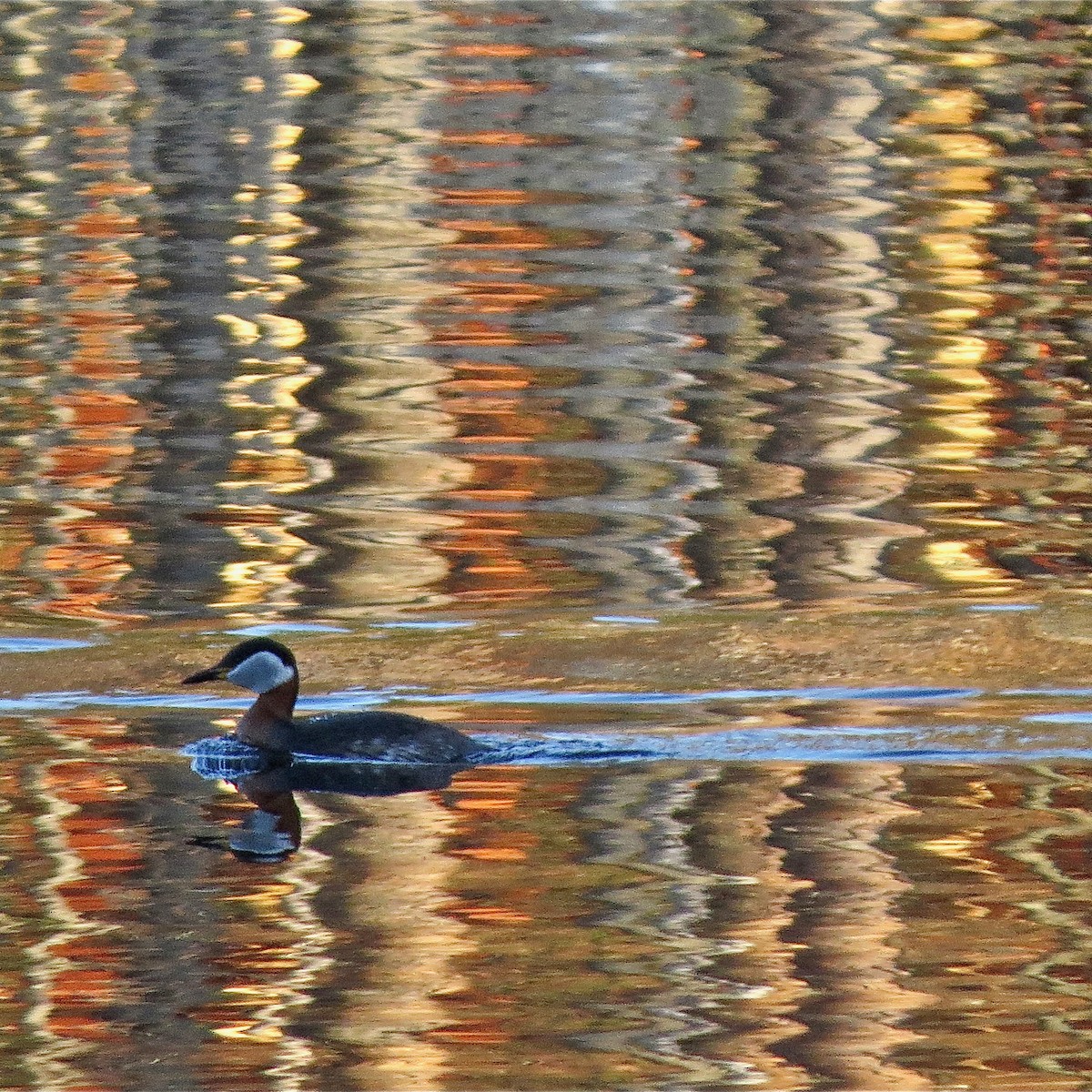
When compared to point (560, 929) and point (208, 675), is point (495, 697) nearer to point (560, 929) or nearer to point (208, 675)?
point (208, 675)

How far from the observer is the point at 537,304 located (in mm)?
19922

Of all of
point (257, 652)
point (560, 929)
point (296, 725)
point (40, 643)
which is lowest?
point (40, 643)

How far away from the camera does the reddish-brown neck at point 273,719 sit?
10.2 m

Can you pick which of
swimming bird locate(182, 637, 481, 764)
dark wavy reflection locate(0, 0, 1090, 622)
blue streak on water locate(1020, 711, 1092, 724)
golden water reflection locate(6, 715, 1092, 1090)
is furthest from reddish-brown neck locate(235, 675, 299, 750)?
blue streak on water locate(1020, 711, 1092, 724)

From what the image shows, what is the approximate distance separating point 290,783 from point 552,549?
3.52 meters

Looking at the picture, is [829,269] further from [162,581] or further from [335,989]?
[335,989]

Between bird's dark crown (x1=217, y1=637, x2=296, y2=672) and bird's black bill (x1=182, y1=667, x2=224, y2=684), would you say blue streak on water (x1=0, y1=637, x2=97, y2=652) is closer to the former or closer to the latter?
bird's black bill (x1=182, y1=667, x2=224, y2=684)

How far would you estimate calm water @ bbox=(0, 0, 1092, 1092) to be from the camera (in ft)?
25.6

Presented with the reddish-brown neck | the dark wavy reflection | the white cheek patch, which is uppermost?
the white cheek patch

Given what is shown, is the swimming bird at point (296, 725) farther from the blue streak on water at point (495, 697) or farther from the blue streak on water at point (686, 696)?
the blue streak on water at point (686, 696)

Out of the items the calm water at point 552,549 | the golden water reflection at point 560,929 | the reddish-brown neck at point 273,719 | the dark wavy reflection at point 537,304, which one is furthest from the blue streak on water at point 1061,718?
the reddish-brown neck at point 273,719

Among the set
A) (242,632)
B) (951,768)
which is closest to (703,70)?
(242,632)

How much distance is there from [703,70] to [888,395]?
37.6 ft

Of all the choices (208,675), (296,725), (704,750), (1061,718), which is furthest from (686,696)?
(208,675)
